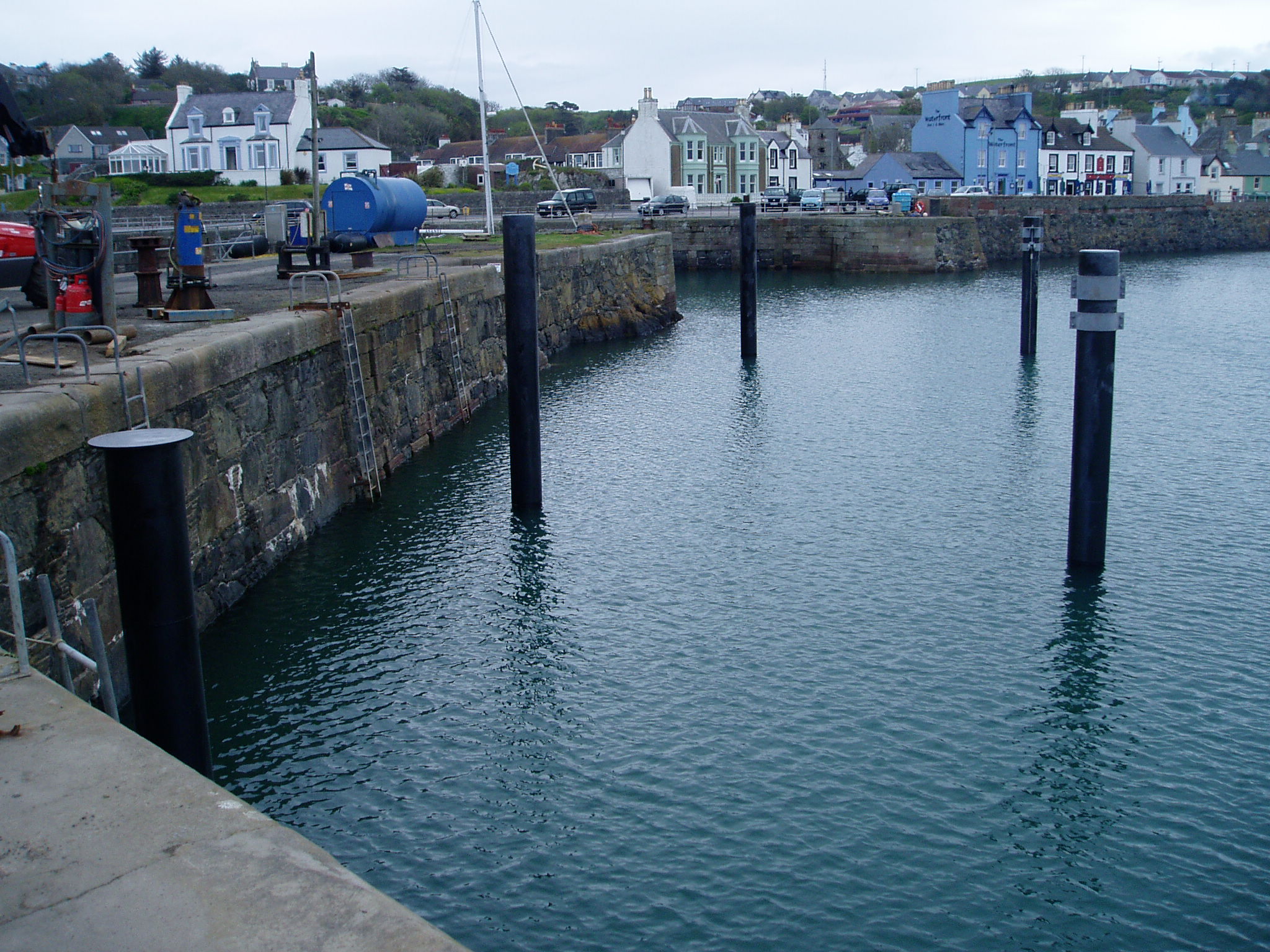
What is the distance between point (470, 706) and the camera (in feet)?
32.5

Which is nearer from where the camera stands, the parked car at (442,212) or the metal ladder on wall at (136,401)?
the metal ladder on wall at (136,401)

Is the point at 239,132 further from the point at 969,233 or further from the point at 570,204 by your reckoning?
the point at 969,233

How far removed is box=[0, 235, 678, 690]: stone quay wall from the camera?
8695 mm

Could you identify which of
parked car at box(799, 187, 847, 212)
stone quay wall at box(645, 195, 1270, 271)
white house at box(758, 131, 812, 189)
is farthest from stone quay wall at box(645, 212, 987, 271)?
white house at box(758, 131, 812, 189)

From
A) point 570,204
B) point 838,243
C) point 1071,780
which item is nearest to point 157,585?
point 1071,780

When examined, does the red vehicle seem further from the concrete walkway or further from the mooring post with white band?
the mooring post with white band

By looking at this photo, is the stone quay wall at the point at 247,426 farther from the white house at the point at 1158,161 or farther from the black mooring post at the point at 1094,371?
the white house at the point at 1158,161

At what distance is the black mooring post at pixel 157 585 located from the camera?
22.0 feet

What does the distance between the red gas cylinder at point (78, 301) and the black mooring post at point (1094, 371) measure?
11512 millimetres

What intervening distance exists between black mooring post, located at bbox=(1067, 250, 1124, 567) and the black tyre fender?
14.7 meters

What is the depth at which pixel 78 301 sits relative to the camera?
1377 cm

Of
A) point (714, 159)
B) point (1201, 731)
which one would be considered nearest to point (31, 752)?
point (1201, 731)

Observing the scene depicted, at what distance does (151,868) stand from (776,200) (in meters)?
64.1

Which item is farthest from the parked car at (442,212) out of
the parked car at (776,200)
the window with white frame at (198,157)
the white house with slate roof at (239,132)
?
the window with white frame at (198,157)
